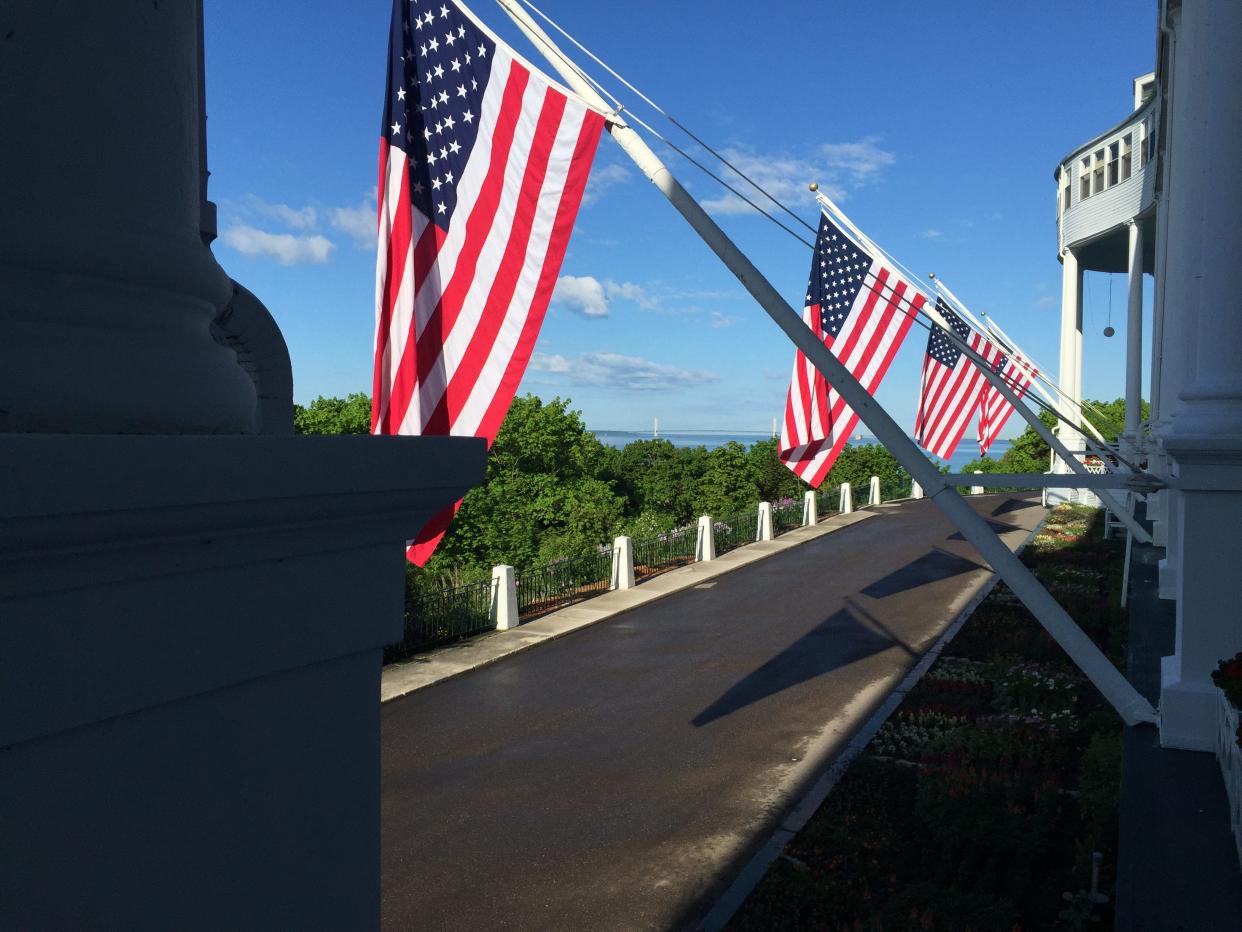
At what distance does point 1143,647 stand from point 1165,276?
12452 millimetres

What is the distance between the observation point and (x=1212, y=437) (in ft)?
22.1

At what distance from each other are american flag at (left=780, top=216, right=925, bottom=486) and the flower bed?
318 centimetres

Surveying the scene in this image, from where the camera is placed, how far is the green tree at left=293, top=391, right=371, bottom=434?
988 inches

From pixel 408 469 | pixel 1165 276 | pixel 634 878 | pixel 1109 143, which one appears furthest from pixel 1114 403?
pixel 408 469

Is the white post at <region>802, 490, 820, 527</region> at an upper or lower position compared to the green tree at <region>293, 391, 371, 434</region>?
lower

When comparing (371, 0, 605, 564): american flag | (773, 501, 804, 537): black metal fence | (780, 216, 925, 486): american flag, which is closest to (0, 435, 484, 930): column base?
(371, 0, 605, 564): american flag

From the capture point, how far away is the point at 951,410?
59.2 feet

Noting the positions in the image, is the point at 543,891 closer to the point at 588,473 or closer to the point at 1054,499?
the point at 588,473

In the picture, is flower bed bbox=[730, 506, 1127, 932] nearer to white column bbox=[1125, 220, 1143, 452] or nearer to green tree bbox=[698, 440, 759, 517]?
white column bbox=[1125, 220, 1143, 452]

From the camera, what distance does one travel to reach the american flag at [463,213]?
6.20 metres

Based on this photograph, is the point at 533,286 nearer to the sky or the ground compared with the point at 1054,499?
nearer to the sky

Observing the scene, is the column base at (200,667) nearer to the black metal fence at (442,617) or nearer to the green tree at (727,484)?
the black metal fence at (442,617)

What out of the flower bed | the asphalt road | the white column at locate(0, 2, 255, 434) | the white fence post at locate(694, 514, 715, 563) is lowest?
the asphalt road

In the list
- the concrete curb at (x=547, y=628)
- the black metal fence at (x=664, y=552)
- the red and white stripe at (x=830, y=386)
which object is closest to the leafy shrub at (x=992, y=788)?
the red and white stripe at (x=830, y=386)
